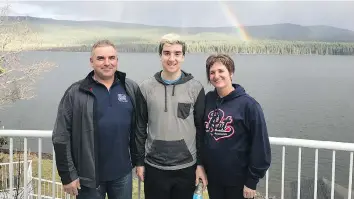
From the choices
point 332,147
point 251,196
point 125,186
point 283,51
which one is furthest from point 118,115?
point 283,51

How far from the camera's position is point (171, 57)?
8.74 ft

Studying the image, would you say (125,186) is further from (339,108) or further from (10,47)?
(339,108)

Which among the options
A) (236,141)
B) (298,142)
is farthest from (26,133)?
(298,142)

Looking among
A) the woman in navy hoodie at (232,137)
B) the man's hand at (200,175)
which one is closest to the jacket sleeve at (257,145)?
the woman in navy hoodie at (232,137)

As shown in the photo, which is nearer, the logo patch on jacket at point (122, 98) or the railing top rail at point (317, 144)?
the logo patch on jacket at point (122, 98)

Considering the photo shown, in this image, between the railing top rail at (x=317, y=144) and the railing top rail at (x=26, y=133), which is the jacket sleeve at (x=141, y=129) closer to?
the railing top rail at (x=26, y=133)

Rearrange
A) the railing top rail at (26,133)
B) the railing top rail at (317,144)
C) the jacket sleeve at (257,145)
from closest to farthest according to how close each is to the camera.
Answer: the jacket sleeve at (257,145), the railing top rail at (317,144), the railing top rail at (26,133)

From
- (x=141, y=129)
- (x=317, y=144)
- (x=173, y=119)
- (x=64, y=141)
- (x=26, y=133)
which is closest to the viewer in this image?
(x=64, y=141)

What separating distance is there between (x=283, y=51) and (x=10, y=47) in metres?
108

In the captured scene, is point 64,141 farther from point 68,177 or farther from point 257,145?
point 257,145

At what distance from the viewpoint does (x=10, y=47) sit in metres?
23.0

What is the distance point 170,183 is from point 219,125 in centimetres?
56

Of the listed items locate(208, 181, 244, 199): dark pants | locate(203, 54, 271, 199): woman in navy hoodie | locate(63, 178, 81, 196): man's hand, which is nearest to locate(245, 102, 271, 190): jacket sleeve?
locate(203, 54, 271, 199): woman in navy hoodie

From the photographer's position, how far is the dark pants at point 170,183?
9.02ft
